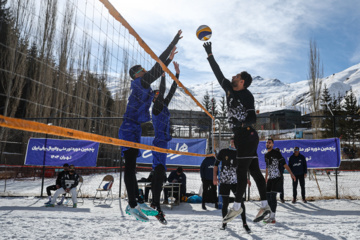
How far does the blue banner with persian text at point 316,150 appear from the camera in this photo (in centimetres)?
891

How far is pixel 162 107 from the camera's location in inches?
157

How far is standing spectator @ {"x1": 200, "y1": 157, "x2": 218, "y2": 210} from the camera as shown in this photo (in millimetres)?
7871

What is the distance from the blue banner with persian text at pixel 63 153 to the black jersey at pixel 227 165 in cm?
570

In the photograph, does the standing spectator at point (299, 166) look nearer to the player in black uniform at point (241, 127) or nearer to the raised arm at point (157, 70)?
the player in black uniform at point (241, 127)

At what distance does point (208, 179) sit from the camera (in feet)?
26.0

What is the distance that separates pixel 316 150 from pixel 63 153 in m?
8.68

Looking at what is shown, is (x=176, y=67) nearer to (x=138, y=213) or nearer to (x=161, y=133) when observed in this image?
(x=161, y=133)

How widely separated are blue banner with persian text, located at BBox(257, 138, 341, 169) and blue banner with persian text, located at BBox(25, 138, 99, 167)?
5969 millimetres

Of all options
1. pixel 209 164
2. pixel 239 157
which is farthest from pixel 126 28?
pixel 209 164

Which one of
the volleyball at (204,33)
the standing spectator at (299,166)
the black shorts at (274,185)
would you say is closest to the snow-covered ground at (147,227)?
the black shorts at (274,185)

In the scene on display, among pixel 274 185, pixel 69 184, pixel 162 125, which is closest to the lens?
pixel 162 125

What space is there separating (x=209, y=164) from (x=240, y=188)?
4.40 m

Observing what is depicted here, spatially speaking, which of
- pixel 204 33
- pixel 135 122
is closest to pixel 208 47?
pixel 204 33

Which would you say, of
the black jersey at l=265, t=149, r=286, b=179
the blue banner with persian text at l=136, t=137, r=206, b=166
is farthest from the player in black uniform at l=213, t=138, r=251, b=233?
the blue banner with persian text at l=136, t=137, r=206, b=166
